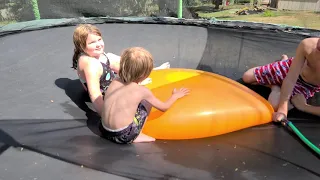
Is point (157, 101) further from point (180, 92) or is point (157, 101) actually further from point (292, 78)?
point (292, 78)

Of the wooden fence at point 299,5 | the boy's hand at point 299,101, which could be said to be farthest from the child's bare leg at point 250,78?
the wooden fence at point 299,5

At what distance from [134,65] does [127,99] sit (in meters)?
0.12

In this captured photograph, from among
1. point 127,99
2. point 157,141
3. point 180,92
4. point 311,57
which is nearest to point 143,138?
point 157,141

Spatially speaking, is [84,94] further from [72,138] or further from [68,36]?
[68,36]

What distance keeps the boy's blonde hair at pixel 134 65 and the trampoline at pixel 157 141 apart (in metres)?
0.24

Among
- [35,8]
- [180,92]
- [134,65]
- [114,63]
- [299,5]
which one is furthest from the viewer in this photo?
[299,5]

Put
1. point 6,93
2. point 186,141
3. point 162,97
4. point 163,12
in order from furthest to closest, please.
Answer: point 163,12 → point 6,93 → point 162,97 → point 186,141

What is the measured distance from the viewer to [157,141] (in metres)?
1.18

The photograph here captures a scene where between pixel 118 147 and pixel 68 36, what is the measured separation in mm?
1352

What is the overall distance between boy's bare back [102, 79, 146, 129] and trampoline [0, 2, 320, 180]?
81mm

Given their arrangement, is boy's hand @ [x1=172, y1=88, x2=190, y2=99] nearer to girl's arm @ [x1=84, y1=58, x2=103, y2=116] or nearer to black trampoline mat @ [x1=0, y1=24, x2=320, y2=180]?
black trampoline mat @ [x1=0, y1=24, x2=320, y2=180]

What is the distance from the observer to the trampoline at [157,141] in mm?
985

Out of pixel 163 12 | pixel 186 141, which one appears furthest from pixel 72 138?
pixel 163 12

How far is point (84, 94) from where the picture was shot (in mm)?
1552
